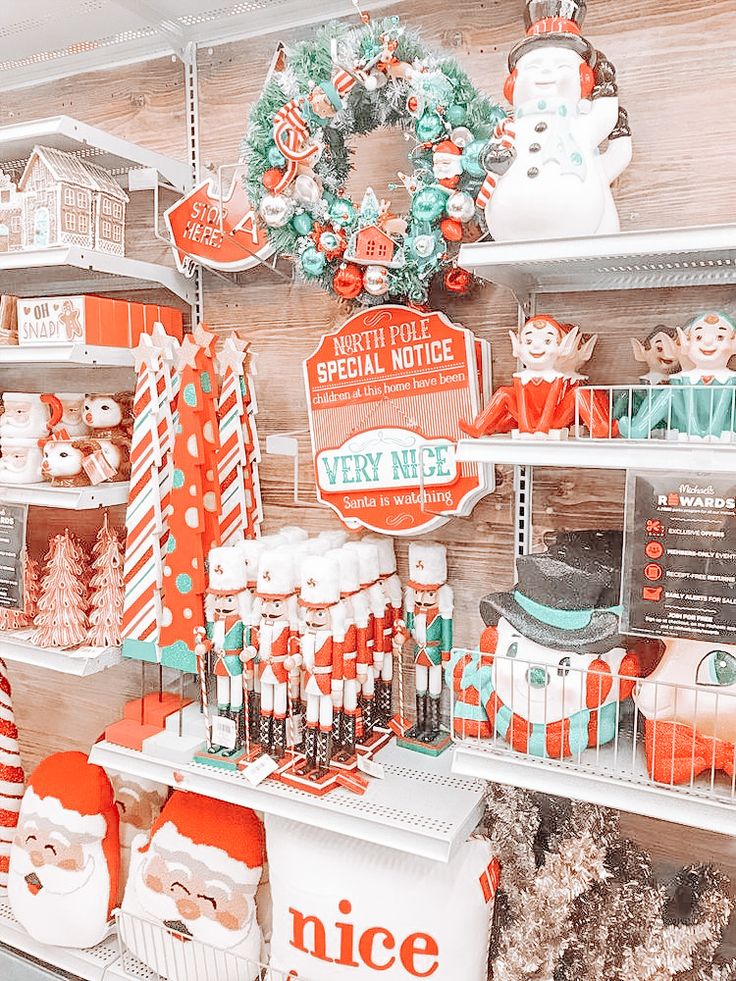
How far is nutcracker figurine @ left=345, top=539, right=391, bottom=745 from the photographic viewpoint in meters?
1.57

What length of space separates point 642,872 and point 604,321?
0.96 m

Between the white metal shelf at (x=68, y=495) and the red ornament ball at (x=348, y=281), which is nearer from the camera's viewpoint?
the red ornament ball at (x=348, y=281)

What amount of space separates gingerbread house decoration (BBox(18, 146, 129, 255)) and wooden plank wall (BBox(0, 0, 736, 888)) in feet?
0.59

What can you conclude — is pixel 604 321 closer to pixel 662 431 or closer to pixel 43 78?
pixel 662 431

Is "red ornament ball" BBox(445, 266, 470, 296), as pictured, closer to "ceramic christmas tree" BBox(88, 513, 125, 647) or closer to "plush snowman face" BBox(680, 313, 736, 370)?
"plush snowman face" BBox(680, 313, 736, 370)

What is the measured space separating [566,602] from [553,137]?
68 centimetres

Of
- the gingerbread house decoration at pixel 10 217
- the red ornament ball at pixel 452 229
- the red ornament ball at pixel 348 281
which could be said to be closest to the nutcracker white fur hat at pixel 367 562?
the red ornament ball at pixel 348 281

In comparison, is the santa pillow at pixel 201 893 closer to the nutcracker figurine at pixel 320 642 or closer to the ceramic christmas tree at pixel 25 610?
the nutcracker figurine at pixel 320 642

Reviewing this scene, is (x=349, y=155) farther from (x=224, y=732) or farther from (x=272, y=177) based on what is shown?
(x=224, y=732)

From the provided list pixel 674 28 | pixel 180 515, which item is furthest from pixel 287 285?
pixel 674 28

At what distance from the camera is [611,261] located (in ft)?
4.18

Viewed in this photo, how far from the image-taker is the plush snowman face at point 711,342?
117 centimetres

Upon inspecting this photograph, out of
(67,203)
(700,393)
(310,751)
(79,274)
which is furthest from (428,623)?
(79,274)

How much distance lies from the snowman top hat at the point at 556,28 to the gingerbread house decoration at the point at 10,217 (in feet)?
3.65
